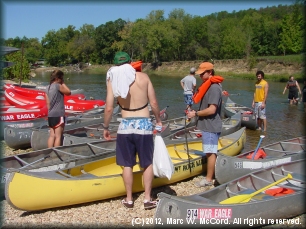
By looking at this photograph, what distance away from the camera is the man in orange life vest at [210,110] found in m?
5.95

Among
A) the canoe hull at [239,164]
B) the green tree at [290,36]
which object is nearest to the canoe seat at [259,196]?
the canoe hull at [239,164]

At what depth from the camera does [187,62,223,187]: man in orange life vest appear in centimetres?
595

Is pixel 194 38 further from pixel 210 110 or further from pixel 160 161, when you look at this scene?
pixel 160 161

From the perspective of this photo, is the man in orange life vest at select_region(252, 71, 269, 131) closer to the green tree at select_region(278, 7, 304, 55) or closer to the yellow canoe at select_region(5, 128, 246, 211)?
the yellow canoe at select_region(5, 128, 246, 211)

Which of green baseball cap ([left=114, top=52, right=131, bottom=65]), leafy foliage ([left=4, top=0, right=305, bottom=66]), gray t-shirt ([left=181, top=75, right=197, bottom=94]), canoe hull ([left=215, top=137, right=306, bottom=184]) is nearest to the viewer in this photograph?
green baseball cap ([left=114, top=52, right=131, bottom=65])

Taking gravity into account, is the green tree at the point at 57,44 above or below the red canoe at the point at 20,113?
above

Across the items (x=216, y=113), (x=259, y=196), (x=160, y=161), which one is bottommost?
(x=259, y=196)

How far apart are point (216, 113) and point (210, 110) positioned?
0.21 metres

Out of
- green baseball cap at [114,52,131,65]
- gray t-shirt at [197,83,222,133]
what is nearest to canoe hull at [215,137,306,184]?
gray t-shirt at [197,83,222,133]

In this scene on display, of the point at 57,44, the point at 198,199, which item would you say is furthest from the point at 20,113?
the point at 57,44

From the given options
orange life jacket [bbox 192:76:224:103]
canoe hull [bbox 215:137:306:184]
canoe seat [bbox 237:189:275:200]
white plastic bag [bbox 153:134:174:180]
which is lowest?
canoe seat [bbox 237:189:275:200]

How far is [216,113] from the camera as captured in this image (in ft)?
19.9

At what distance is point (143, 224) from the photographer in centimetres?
496

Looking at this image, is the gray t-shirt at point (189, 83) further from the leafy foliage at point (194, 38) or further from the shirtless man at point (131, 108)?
the leafy foliage at point (194, 38)
